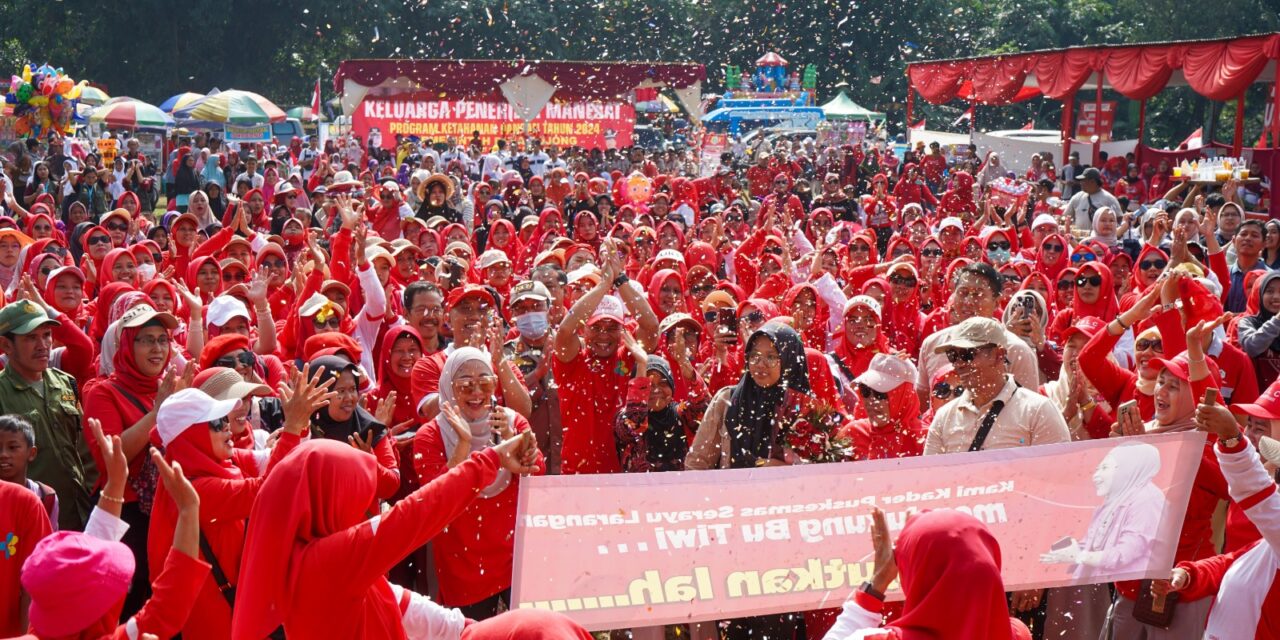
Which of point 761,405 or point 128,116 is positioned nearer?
point 761,405

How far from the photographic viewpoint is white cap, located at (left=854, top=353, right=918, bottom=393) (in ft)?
16.4

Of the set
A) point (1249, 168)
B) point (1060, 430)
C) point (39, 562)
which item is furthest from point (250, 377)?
point (1249, 168)

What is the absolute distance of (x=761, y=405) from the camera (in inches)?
191

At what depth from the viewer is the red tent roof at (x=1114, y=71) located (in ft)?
54.0

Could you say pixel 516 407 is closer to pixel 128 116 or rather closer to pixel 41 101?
pixel 41 101

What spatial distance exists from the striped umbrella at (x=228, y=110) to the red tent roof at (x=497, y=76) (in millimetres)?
3217

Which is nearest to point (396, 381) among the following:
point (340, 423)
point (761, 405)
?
point (340, 423)

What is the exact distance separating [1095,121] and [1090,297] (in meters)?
16.1

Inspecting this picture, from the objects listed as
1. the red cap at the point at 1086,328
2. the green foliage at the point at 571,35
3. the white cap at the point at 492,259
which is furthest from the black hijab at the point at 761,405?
the green foliage at the point at 571,35

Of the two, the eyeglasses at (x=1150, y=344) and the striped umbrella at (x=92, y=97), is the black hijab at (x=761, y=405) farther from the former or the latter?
the striped umbrella at (x=92, y=97)

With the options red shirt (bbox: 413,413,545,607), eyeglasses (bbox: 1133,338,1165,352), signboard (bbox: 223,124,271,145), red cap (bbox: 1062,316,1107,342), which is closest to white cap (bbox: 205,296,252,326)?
red shirt (bbox: 413,413,545,607)

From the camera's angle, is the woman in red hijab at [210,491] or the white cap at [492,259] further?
the white cap at [492,259]

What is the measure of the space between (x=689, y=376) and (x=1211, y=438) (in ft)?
7.26

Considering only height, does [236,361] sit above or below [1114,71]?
below
